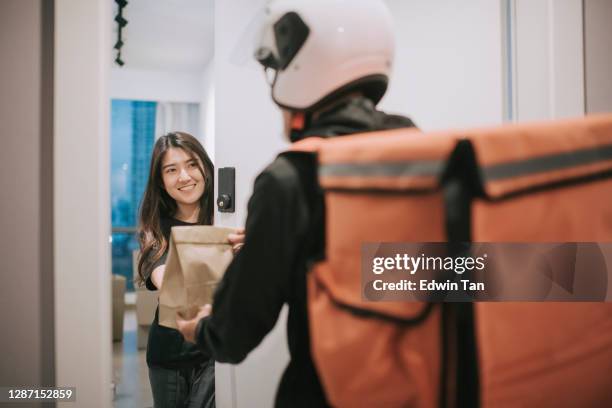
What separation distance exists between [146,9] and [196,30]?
0.63m

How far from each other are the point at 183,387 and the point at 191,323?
918 mm

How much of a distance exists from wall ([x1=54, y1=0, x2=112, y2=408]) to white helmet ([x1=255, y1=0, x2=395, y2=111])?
1.82ft

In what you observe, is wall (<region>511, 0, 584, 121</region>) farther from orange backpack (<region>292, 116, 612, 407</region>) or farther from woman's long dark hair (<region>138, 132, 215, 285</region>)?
woman's long dark hair (<region>138, 132, 215, 285</region>)

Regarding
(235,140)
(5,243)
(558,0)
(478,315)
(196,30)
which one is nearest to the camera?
(478,315)

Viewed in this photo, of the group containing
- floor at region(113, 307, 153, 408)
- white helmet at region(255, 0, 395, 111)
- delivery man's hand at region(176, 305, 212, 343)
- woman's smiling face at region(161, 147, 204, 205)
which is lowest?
floor at region(113, 307, 153, 408)

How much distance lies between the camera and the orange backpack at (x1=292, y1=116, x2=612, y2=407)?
579mm

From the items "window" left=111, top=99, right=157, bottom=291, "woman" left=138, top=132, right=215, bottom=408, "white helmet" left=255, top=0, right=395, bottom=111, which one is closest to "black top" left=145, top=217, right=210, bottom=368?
"woman" left=138, top=132, right=215, bottom=408

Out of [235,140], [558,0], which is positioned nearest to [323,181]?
[235,140]

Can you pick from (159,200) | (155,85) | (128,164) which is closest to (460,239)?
(159,200)

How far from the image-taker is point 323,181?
651 millimetres

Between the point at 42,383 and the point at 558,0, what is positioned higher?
the point at 558,0

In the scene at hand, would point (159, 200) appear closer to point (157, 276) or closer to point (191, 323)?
point (157, 276)

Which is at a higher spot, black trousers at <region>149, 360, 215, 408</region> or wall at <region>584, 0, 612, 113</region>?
wall at <region>584, 0, 612, 113</region>

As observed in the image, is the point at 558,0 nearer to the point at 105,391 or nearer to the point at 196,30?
the point at 105,391
